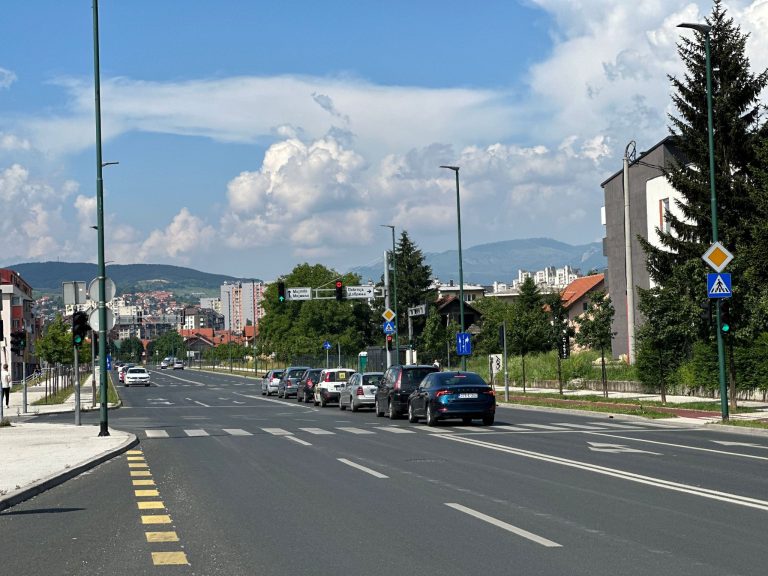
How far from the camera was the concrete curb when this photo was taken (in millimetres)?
13391

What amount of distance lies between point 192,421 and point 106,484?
19865mm

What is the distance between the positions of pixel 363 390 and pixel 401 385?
657 centimetres

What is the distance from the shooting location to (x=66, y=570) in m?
8.78

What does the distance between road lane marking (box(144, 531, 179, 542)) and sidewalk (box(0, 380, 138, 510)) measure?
303 centimetres

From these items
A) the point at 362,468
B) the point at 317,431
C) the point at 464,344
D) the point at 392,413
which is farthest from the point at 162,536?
the point at 464,344

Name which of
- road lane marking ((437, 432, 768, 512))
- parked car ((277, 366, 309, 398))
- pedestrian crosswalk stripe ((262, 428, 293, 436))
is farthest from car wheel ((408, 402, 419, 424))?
parked car ((277, 366, 309, 398))

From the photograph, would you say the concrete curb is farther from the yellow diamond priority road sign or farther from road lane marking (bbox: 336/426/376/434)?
the yellow diamond priority road sign

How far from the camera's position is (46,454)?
2080cm

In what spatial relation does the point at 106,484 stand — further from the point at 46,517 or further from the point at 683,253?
the point at 683,253

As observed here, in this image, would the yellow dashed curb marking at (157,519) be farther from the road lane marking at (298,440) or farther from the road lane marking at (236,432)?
the road lane marking at (236,432)

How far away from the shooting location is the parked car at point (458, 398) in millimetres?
29328

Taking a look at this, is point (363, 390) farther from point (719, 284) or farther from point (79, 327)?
point (719, 284)

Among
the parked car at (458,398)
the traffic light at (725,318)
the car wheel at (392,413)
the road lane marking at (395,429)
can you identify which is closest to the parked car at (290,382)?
the car wheel at (392,413)

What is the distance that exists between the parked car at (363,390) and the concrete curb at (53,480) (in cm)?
1780
